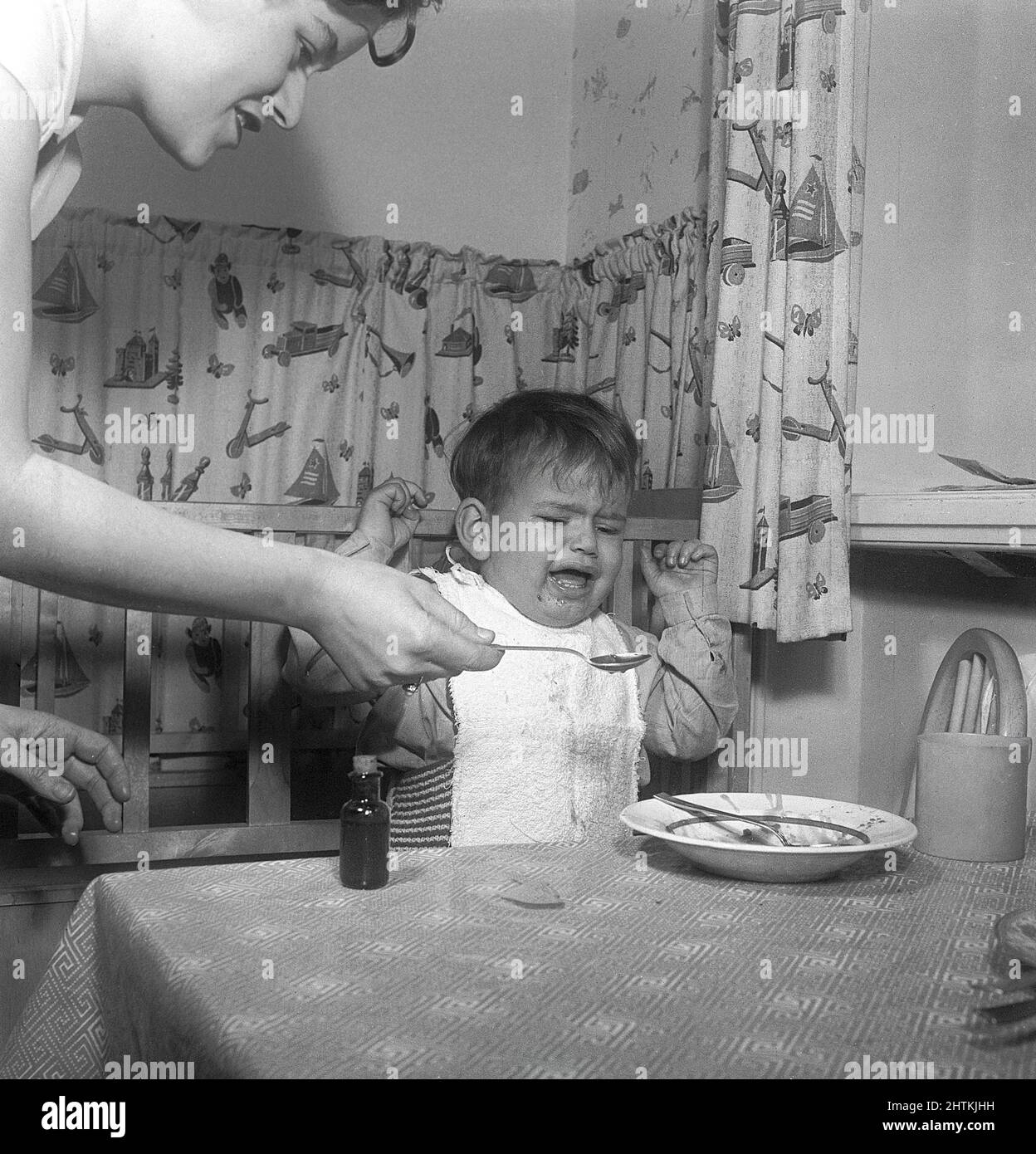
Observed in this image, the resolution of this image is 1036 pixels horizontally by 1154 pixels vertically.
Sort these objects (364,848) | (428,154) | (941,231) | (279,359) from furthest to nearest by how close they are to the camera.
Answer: (428,154), (279,359), (941,231), (364,848)

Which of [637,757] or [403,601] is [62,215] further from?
[403,601]

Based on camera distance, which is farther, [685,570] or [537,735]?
[685,570]

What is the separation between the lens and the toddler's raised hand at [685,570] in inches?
58.5

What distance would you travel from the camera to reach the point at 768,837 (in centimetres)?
90

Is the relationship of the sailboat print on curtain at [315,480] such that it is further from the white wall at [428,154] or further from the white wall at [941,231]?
the white wall at [941,231]

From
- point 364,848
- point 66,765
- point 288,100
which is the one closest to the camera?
point 364,848

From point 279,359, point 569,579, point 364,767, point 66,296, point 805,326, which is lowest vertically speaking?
point 364,767

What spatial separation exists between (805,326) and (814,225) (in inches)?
5.1

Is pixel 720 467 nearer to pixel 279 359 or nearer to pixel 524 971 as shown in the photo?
pixel 524 971

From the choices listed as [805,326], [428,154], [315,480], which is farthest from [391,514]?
[428,154]

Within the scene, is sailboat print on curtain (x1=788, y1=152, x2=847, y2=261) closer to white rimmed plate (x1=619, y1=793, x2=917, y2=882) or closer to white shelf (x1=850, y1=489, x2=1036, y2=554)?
white shelf (x1=850, y1=489, x2=1036, y2=554)

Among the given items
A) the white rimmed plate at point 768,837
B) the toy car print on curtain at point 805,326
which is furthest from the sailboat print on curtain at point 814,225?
the white rimmed plate at point 768,837
